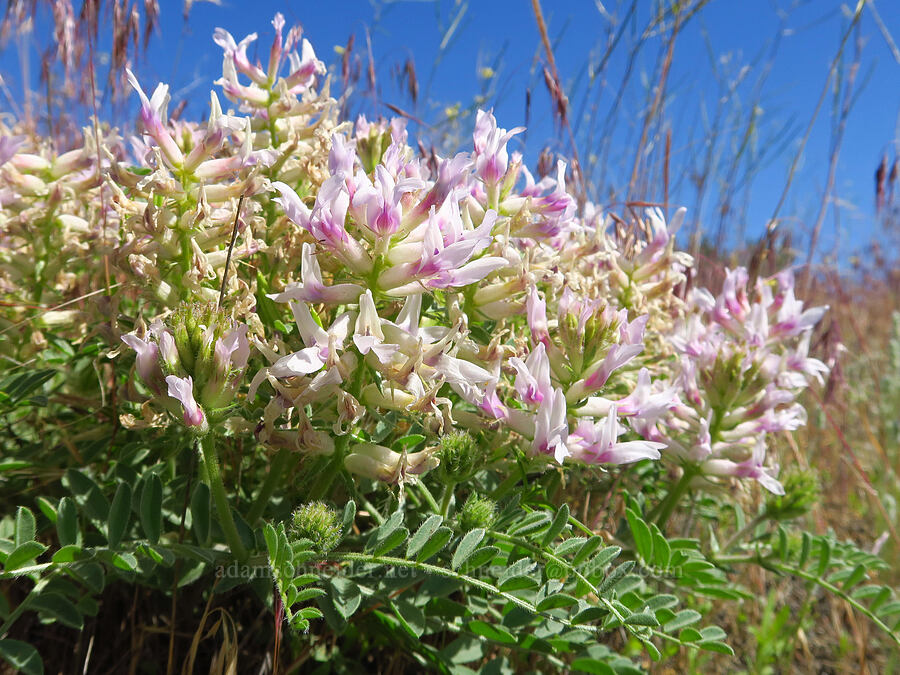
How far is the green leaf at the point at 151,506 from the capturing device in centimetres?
132

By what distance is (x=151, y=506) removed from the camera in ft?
4.36

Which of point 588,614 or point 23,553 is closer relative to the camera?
point 23,553

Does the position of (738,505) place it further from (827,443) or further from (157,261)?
(827,443)

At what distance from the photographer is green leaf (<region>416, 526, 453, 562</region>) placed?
125cm

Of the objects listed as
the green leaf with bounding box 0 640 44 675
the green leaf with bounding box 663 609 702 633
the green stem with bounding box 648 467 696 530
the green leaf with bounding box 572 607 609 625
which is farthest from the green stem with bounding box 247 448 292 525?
the green stem with bounding box 648 467 696 530

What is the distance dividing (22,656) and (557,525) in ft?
3.22

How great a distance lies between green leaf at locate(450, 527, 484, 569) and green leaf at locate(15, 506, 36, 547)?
75cm

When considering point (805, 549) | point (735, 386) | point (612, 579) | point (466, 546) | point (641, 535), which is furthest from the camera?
point (805, 549)

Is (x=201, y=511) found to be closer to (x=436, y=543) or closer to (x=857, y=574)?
(x=436, y=543)

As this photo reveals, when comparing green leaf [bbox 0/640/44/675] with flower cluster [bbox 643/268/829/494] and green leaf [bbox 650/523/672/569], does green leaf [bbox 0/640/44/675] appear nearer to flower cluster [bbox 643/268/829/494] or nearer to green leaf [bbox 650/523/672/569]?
green leaf [bbox 650/523/672/569]

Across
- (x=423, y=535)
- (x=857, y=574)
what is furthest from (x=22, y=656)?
(x=857, y=574)

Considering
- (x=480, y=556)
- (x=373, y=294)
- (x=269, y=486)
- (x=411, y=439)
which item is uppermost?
(x=373, y=294)

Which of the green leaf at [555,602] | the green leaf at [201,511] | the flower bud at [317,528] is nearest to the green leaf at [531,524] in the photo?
the green leaf at [555,602]

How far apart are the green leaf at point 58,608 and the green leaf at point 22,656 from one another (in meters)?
0.07
